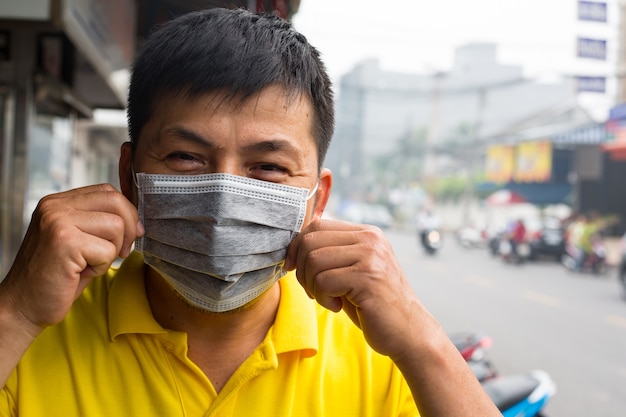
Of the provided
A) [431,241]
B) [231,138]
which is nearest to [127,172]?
[231,138]

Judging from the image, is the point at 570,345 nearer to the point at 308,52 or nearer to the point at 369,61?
the point at 308,52

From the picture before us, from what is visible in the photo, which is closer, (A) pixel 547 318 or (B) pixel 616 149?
(A) pixel 547 318

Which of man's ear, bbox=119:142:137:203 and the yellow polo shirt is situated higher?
man's ear, bbox=119:142:137:203

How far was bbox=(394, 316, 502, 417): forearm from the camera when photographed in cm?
121

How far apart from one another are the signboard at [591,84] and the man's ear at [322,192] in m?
10.9

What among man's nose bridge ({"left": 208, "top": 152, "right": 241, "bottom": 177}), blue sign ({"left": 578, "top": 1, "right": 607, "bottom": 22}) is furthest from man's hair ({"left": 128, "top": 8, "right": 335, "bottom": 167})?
blue sign ({"left": 578, "top": 1, "right": 607, "bottom": 22})

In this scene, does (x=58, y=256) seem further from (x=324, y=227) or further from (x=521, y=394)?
(x=521, y=394)

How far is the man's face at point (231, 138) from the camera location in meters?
1.30

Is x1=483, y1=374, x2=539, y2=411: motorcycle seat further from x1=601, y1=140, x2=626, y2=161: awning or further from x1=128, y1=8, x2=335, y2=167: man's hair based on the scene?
x1=601, y1=140, x2=626, y2=161: awning

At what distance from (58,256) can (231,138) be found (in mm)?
388

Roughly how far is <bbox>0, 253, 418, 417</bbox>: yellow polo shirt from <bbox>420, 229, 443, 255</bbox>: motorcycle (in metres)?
16.2

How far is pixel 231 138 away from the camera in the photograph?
1.30 meters

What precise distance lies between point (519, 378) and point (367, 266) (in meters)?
1.97

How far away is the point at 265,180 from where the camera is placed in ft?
4.46
